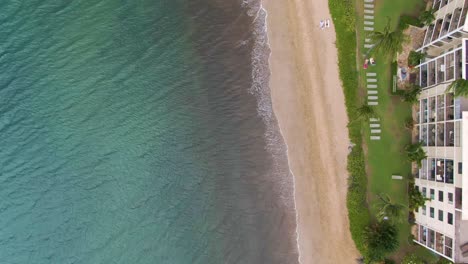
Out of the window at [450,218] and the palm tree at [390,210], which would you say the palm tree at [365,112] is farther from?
the window at [450,218]

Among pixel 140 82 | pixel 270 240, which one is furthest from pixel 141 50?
pixel 270 240

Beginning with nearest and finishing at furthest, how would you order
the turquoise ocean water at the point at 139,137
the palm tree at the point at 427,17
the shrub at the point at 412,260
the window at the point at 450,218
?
1. the window at the point at 450,218
2. the palm tree at the point at 427,17
3. the shrub at the point at 412,260
4. the turquoise ocean water at the point at 139,137

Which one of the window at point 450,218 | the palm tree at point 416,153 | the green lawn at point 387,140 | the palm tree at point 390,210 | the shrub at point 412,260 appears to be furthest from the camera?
the green lawn at point 387,140

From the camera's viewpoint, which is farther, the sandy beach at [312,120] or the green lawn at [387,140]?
the sandy beach at [312,120]

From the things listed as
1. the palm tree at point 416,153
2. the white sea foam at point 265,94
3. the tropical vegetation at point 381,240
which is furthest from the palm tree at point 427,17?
the tropical vegetation at point 381,240

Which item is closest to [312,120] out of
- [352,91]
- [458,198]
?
[352,91]

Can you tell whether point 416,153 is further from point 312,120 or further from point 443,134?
point 312,120
